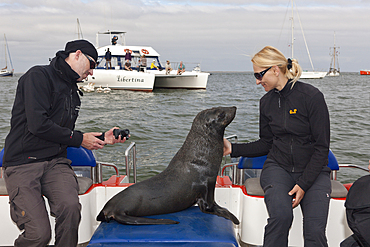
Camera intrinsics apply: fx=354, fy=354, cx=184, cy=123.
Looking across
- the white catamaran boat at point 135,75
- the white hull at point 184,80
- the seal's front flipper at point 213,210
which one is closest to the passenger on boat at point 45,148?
the seal's front flipper at point 213,210

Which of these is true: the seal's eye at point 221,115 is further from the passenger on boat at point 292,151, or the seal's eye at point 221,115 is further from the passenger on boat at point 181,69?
the passenger on boat at point 181,69

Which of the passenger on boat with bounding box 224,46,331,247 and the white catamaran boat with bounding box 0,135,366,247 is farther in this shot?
the passenger on boat with bounding box 224,46,331,247

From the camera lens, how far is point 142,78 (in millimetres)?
Result: 29094

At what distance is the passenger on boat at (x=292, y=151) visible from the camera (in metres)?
2.51

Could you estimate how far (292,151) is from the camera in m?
2.77

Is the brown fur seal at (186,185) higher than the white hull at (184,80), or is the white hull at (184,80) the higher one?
the brown fur seal at (186,185)

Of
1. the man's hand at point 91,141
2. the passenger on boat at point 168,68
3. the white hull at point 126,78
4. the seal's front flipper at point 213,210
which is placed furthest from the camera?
the passenger on boat at point 168,68

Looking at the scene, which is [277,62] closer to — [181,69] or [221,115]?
[221,115]

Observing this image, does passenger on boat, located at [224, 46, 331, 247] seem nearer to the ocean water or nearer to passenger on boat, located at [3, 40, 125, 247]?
passenger on boat, located at [3, 40, 125, 247]

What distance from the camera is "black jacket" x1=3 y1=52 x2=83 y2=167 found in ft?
8.45

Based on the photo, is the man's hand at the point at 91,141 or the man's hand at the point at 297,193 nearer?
the man's hand at the point at 297,193

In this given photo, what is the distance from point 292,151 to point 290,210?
473 mm

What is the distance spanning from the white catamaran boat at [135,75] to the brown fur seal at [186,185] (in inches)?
1031

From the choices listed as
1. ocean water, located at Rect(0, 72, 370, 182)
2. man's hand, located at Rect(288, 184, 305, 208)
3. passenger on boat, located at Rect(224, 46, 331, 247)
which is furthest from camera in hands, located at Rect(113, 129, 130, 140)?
ocean water, located at Rect(0, 72, 370, 182)
